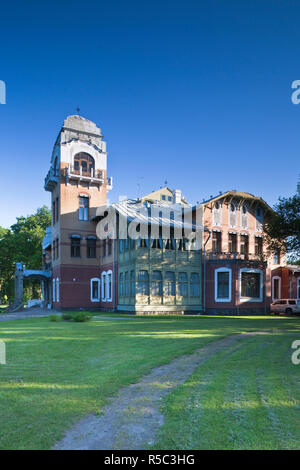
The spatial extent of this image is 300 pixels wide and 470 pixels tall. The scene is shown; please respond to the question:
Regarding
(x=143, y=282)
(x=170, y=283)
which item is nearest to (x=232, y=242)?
(x=170, y=283)

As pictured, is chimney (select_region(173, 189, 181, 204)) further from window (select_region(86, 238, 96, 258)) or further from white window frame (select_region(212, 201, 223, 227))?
window (select_region(86, 238, 96, 258))

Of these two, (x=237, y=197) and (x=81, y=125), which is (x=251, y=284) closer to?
(x=237, y=197)

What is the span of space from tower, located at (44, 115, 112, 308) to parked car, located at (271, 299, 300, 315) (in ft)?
61.9

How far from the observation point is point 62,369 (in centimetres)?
804

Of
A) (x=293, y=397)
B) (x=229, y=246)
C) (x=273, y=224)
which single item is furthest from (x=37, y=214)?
(x=293, y=397)

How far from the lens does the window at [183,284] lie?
101ft

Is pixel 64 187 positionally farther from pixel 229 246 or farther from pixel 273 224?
pixel 273 224

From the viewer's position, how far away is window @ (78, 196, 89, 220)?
1443 inches

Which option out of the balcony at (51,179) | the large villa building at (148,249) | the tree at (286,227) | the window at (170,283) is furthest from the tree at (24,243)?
the tree at (286,227)

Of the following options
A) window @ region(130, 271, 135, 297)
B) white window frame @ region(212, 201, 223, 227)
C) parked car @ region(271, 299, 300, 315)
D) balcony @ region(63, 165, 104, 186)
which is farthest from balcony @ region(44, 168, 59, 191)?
parked car @ region(271, 299, 300, 315)

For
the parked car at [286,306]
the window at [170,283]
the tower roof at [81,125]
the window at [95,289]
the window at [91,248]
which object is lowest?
the parked car at [286,306]

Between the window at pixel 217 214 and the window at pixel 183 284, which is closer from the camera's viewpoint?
the window at pixel 183 284

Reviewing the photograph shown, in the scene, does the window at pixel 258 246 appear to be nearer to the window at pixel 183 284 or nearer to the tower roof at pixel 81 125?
the window at pixel 183 284

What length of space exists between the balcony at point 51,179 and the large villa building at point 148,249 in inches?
4.5
